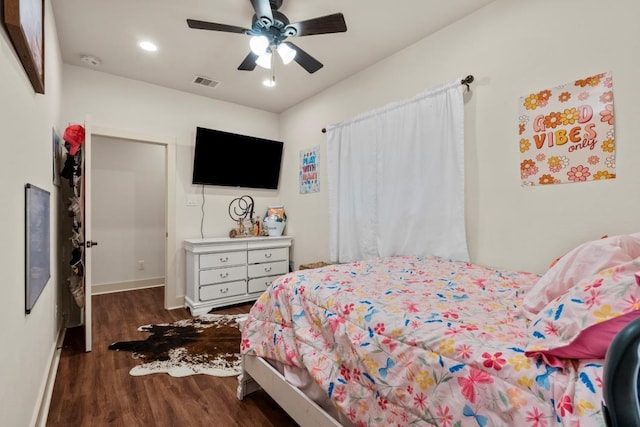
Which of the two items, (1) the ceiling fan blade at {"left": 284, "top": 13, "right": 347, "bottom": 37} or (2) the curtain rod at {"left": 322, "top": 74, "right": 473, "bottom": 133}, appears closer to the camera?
(1) the ceiling fan blade at {"left": 284, "top": 13, "right": 347, "bottom": 37}

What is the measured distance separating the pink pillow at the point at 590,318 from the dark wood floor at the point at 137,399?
1413 millimetres

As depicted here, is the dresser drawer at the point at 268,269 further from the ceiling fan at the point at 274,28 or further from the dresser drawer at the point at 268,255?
the ceiling fan at the point at 274,28

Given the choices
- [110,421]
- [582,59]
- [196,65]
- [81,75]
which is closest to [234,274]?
[110,421]

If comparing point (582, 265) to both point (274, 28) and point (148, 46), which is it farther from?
A: point (148, 46)

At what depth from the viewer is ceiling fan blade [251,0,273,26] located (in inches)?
75.3

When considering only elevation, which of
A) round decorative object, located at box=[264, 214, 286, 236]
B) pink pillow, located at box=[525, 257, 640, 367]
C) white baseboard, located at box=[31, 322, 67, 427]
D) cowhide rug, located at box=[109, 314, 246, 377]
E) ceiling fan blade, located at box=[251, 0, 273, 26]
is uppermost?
ceiling fan blade, located at box=[251, 0, 273, 26]

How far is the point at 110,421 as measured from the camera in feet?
5.72

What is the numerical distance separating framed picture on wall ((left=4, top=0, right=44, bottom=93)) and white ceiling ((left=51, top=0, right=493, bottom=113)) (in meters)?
0.94

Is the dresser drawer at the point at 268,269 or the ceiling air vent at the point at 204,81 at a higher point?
the ceiling air vent at the point at 204,81

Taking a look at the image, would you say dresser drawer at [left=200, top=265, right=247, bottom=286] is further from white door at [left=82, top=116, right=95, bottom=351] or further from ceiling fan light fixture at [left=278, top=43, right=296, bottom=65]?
ceiling fan light fixture at [left=278, top=43, right=296, bottom=65]

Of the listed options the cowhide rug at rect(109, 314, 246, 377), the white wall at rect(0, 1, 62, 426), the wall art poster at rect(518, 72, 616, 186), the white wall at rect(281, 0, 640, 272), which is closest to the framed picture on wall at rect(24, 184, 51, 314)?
the white wall at rect(0, 1, 62, 426)

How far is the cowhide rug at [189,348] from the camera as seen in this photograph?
89.7 inches

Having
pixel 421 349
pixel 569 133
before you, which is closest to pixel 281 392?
pixel 421 349

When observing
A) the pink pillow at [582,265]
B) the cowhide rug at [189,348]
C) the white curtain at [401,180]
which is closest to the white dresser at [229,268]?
the cowhide rug at [189,348]
